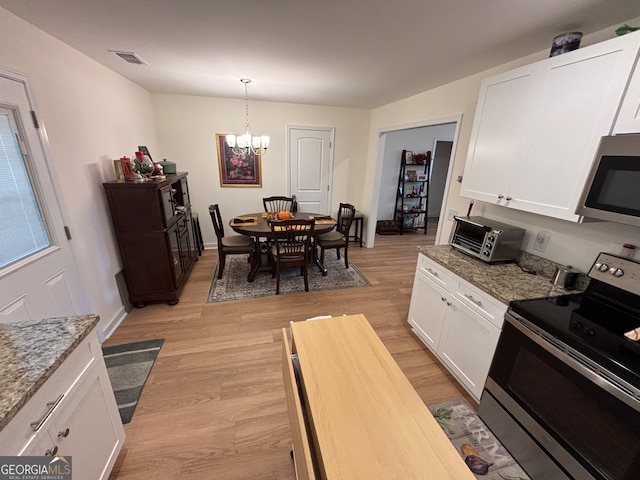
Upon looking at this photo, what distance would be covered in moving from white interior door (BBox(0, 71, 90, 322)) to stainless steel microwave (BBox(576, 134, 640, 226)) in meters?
3.35

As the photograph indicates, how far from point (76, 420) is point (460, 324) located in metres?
2.27

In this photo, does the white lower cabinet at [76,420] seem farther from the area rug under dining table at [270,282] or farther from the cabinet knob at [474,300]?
the cabinet knob at [474,300]

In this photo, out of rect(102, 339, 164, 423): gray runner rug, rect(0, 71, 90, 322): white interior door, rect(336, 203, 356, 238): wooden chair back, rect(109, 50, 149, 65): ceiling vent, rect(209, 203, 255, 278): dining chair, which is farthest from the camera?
rect(336, 203, 356, 238): wooden chair back

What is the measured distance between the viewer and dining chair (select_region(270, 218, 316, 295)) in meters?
3.04

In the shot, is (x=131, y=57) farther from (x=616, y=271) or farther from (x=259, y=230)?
(x=616, y=271)

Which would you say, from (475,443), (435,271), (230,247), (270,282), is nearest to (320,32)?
(435,271)

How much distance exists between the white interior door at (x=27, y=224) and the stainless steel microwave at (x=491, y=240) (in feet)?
10.5

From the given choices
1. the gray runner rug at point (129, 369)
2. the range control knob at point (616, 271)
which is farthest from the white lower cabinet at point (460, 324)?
the gray runner rug at point (129, 369)

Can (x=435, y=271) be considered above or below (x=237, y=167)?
below

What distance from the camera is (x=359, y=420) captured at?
2.92 feet

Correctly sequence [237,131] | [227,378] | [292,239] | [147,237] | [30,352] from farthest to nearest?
1. [237,131]
2. [292,239]
3. [147,237]
4. [227,378]
5. [30,352]

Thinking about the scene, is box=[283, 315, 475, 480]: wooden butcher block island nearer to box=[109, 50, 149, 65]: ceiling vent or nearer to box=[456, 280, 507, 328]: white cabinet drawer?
box=[456, 280, 507, 328]: white cabinet drawer

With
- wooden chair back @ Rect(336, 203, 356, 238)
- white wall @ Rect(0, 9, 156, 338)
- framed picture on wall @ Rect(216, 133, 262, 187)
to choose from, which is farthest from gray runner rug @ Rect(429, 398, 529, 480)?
framed picture on wall @ Rect(216, 133, 262, 187)

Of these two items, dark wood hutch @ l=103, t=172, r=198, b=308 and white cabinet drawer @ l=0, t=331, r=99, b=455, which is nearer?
white cabinet drawer @ l=0, t=331, r=99, b=455
